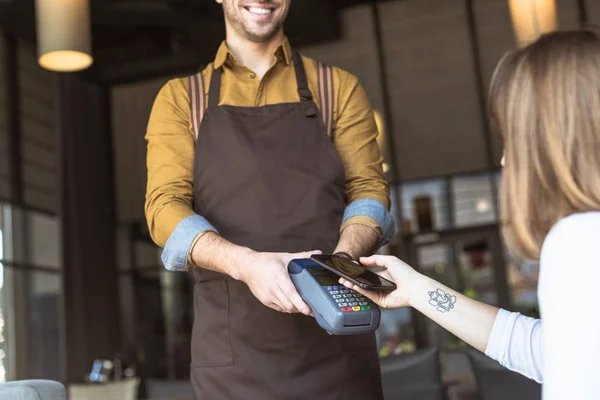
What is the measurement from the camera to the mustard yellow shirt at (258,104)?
1601mm

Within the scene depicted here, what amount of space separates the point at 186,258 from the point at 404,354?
1254 millimetres

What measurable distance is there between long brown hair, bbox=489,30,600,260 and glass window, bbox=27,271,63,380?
846cm

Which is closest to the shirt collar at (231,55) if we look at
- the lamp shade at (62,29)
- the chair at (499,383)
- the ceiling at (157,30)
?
the chair at (499,383)

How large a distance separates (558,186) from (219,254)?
0.70 metres

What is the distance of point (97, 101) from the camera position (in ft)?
33.2

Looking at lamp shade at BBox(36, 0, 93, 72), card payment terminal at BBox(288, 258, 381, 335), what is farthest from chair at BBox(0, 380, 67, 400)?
lamp shade at BBox(36, 0, 93, 72)

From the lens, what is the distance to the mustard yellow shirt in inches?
63.0

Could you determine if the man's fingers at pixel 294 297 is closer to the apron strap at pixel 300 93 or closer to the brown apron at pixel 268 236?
the brown apron at pixel 268 236

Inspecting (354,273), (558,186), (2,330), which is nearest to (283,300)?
(354,273)

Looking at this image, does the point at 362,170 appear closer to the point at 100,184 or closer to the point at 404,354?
the point at 404,354

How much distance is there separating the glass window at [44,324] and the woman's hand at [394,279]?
799 cm

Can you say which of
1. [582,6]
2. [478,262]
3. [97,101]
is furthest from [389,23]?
[97,101]

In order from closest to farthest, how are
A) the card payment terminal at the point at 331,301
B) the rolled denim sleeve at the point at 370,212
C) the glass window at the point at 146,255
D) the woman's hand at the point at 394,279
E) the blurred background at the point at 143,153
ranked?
the card payment terminal at the point at 331,301, the woman's hand at the point at 394,279, the rolled denim sleeve at the point at 370,212, the blurred background at the point at 143,153, the glass window at the point at 146,255

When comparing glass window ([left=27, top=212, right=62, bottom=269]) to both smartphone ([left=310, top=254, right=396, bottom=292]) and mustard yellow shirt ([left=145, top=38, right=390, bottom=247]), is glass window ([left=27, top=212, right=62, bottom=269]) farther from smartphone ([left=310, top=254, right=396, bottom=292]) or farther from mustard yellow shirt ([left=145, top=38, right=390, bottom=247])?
smartphone ([left=310, top=254, right=396, bottom=292])
